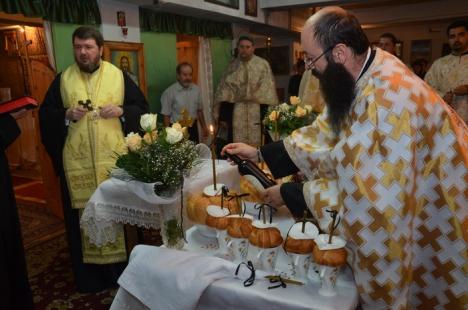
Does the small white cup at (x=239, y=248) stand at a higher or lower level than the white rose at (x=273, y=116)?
lower

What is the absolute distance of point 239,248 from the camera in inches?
58.1

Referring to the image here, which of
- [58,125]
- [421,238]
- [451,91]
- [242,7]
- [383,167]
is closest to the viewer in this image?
[383,167]

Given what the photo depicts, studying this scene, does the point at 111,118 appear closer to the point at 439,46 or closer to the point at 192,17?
the point at 192,17

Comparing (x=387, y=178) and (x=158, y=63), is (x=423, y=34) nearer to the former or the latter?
(x=158, y=63)

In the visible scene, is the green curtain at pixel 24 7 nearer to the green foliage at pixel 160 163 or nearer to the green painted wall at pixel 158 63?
the green painted wall at pixel 158 63

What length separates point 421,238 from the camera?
148 centimetres

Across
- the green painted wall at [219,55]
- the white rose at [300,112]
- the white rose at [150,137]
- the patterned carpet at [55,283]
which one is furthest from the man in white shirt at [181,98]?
the white rose at [150,137]

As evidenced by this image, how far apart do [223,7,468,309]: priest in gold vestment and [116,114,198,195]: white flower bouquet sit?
39cm

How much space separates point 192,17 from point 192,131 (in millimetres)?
2044

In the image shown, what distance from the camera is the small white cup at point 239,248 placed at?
4.80 feet

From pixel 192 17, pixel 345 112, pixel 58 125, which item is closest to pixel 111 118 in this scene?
pixel 58 125

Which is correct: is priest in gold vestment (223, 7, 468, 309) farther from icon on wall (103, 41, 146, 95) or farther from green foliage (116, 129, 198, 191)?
icon on wall (103, 41, 146, 95)

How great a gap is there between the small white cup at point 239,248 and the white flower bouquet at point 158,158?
0.38 m

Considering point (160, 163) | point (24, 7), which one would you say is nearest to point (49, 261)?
point (24, 7)
